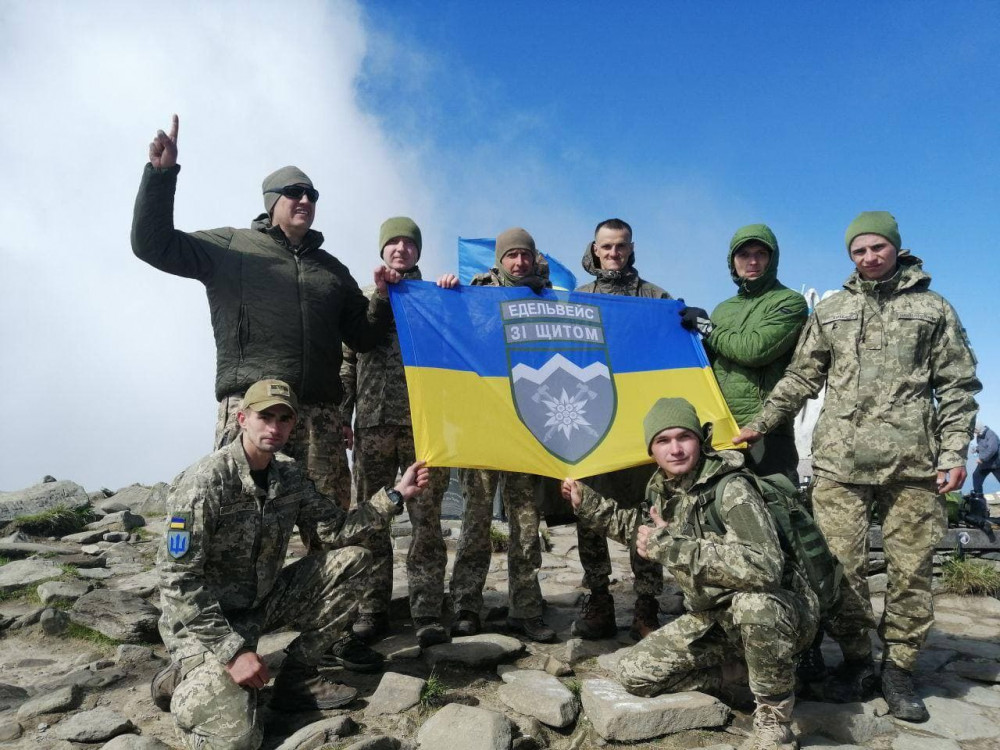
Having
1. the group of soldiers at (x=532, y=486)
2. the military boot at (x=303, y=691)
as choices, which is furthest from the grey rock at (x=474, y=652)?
the military boot at (x=303, y=691)

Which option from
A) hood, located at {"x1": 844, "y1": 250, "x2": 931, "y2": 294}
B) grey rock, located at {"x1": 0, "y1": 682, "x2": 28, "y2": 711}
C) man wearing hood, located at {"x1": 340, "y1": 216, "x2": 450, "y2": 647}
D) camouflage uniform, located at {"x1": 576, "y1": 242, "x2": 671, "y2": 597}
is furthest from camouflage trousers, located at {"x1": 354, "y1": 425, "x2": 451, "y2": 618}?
hood, located at {"x1": 844, "y1": 250, "x2": 931, "y2": 294}

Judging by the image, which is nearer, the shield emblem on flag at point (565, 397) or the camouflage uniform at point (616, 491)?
the shield emblem on flag at point (565, 397)

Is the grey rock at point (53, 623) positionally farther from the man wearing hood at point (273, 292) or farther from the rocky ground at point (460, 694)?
the man wearing hood at point (273, 292)

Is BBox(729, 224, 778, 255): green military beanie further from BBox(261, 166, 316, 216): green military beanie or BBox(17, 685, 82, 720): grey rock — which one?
BBox(17, 685, 82, 720): grey rock

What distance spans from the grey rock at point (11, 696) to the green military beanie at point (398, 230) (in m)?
3.61

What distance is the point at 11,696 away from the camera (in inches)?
163

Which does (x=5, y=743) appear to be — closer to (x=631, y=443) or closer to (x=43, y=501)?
(x=631, y=443)

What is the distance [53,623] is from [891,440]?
614 centimetres

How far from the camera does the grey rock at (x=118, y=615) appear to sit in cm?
511

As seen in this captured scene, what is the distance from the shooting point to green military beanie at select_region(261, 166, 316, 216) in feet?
14.4

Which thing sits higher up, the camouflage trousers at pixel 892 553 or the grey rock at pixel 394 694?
the camouflage trousers at pixel 892 553

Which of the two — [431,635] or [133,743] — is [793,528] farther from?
[133,743]

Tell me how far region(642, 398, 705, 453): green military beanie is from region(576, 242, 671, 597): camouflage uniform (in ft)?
3.12

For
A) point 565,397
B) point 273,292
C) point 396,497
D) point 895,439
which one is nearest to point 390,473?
point 396,497
